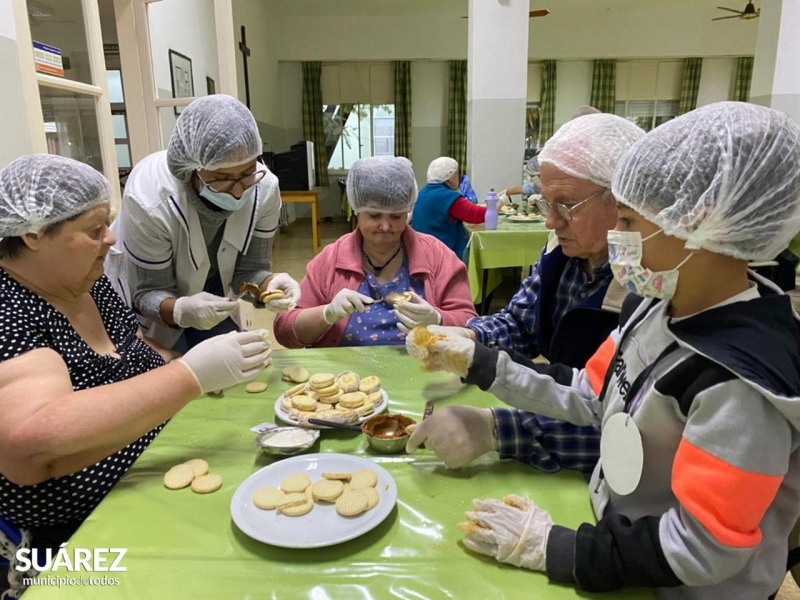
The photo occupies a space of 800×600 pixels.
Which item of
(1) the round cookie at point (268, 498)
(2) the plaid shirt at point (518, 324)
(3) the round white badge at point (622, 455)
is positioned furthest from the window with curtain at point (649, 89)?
(1) the round cookie at point (268, 498)


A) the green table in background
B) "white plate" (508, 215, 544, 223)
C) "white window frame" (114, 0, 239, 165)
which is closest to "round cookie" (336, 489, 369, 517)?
"white window frame" (114, 0, 239, 165)

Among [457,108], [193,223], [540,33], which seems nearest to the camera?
[193,223]

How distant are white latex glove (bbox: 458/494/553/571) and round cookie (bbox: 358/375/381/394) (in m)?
0.58

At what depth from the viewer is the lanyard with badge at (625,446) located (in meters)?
0.89

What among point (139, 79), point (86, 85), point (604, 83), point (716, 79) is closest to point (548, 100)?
point (604, 83)

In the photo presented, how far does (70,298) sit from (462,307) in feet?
4.29

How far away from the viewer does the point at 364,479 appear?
1085mm

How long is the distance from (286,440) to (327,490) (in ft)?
0.70

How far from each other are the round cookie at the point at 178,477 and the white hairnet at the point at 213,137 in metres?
1.11

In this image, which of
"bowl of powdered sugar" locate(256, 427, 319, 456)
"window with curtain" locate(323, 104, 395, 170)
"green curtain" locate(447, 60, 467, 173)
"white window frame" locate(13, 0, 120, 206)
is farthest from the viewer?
"window with curtain" locate(323, 104, 395, 170)

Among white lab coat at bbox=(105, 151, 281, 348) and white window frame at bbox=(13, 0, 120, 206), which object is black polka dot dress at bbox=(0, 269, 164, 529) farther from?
white window frame at bbox=(13, 0, 120, 206)

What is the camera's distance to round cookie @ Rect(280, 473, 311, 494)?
1062mm

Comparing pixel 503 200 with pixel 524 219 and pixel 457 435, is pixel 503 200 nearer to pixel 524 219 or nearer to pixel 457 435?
pixel 524 219

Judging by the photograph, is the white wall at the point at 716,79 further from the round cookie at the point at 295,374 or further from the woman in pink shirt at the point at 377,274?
the round cookie at the point at 295,374
